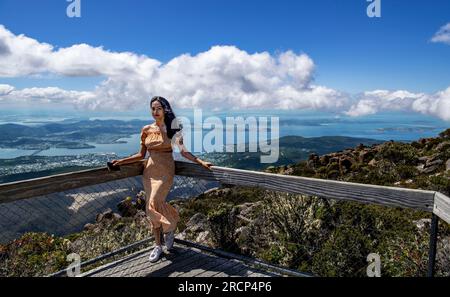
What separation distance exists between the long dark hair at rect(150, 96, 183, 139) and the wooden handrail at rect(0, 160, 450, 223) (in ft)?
1.21

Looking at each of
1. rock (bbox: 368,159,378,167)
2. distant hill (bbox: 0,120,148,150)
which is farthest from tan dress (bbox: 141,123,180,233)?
distant hill (bbox: 0,120,148,150)

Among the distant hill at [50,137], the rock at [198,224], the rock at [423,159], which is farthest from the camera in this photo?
the distant hill at [50,137]

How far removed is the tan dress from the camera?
11.0 feet

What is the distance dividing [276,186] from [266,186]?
3.8 inches

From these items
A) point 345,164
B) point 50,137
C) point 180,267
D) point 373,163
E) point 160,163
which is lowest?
point 50,137

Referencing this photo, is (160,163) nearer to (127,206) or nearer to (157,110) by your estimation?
(157,110)

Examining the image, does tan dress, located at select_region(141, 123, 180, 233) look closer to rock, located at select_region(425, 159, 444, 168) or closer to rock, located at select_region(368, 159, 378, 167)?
rock, located at select_region(425, 159, 444, 168)

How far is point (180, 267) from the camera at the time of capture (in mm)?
3348

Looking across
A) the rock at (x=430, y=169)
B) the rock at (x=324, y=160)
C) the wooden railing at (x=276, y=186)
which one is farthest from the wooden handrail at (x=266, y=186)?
the rock at (x=324, y=160)

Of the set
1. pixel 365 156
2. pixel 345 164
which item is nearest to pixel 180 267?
pixel 345 164

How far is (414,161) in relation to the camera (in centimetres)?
2138

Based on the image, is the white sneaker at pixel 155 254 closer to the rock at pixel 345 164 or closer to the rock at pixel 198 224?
the rock at pixel 198 224

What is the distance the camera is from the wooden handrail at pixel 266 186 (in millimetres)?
2389

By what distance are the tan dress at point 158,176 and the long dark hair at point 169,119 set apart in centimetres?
Result: 7
